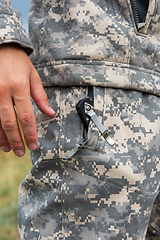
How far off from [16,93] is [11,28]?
21 centimetres

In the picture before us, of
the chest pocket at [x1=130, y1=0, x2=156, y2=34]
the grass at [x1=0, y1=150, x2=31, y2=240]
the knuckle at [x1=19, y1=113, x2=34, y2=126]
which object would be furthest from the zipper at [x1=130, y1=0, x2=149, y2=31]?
the grass at [x1=0, y1=150, x2=31, y2=240]

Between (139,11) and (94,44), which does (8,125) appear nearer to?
(94,44)

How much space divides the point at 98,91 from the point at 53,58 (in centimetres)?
19

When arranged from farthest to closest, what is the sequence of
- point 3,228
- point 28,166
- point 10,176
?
point 28,166
point 10,176
point 3,228

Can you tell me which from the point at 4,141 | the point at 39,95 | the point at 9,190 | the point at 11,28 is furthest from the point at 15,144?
the point at 9,190

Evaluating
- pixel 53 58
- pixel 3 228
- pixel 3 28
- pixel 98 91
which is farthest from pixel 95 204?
pixel 3 228

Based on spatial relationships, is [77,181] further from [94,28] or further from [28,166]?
[28,166]

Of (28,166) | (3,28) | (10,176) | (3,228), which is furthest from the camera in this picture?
(28,166)

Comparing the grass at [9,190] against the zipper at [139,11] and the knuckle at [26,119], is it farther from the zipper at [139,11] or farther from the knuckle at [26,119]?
the zipper at [139,11]

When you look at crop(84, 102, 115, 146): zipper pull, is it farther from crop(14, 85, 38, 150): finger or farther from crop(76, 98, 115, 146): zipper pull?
crop(14, 85, 38, 150): finger

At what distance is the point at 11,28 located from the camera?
68 centimetres

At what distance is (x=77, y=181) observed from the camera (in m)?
0.73

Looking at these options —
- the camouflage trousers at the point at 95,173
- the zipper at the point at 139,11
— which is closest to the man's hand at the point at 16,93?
the camouflage trousers at the point at 95,173

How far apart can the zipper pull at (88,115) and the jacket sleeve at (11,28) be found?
0.79ft
